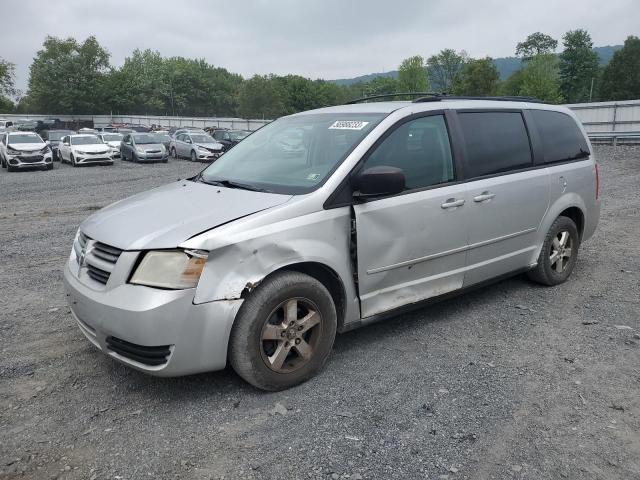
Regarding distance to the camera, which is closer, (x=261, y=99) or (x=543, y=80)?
(x=543, y=80)

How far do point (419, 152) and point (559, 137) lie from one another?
81.0 inches

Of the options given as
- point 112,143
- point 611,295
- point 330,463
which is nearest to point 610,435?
point 330,463

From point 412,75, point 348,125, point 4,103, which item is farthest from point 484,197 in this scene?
point 412,75

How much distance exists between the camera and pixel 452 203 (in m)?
4.23

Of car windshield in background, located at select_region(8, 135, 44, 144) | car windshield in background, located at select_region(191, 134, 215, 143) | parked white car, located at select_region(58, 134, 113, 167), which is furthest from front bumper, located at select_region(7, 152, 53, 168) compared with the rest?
car windshield in background, located at select_region(191, 134, 215, 143)

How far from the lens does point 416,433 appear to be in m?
3.02

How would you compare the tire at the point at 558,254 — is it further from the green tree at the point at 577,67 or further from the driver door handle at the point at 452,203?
the green tree at the point at 577,67

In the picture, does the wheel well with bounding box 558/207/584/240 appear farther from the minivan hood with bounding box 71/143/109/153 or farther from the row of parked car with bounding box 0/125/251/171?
the minivan hood with bounding box 71/143/109/153

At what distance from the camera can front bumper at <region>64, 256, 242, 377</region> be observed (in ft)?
9.98

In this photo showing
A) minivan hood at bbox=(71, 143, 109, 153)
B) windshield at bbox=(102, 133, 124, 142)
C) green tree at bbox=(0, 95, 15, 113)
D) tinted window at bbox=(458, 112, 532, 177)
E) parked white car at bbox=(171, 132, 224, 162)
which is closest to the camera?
tinted window at bbox=(458, 112, 532, 177)

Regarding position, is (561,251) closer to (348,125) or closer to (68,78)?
(348,125)

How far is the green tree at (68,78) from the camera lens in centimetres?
7825

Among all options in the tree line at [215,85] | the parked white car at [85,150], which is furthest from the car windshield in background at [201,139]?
the tree line at [215,85]

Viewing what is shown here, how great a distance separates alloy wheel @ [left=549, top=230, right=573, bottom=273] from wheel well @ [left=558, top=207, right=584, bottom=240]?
0.20 metres
